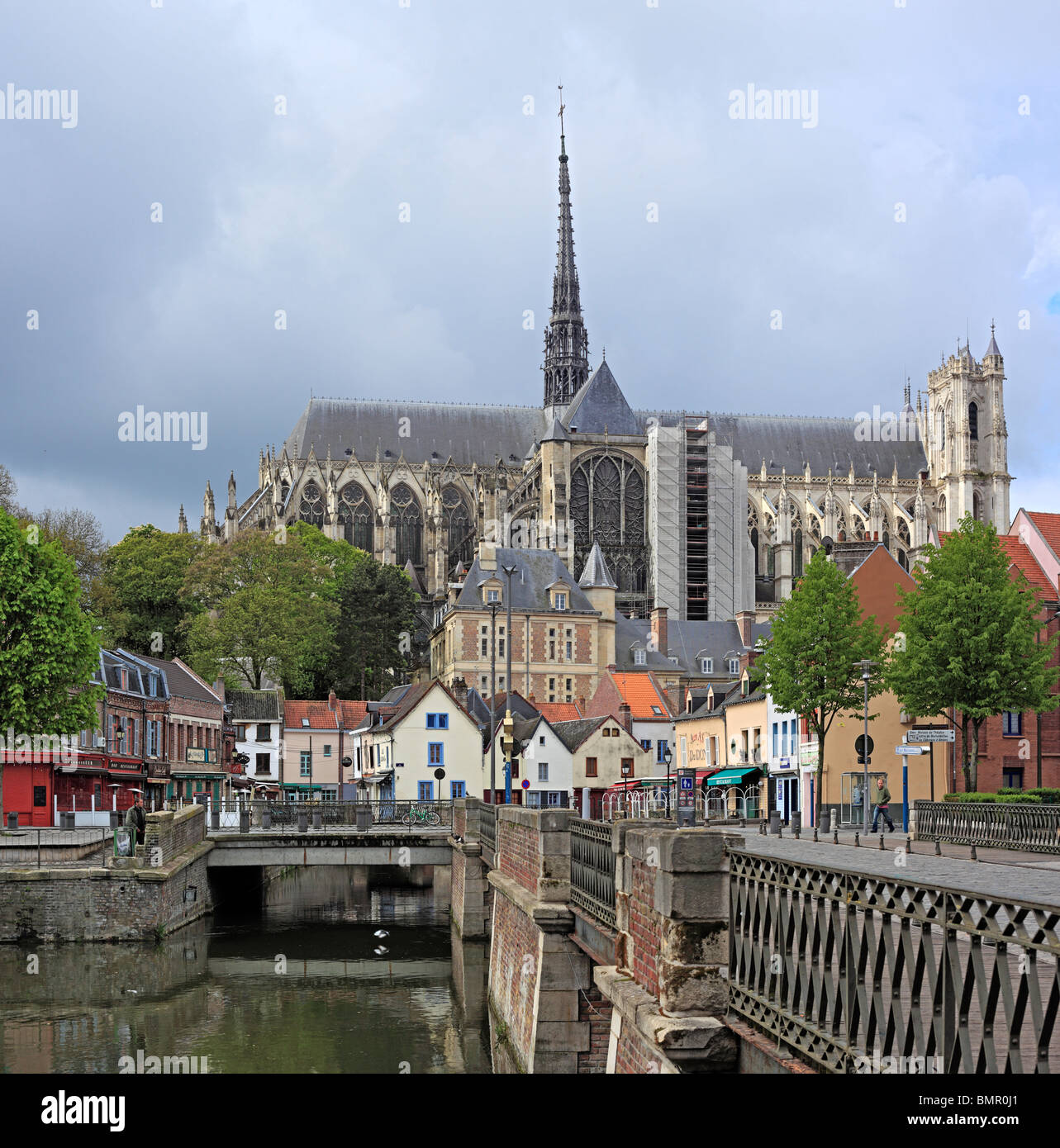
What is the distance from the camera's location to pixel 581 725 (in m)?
64.3

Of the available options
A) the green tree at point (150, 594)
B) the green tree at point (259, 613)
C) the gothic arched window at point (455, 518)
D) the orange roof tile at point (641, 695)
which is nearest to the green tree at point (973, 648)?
the orange roof tile at point (641, 695)

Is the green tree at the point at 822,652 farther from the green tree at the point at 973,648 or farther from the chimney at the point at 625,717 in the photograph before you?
the chimney at the point at 625,717

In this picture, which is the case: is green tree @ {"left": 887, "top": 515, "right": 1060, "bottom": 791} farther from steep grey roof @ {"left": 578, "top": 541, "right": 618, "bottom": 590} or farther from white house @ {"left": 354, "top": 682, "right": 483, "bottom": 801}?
steep grey roof @ {"left": 578, "top": 541, "right": 618, "bottom": 590}

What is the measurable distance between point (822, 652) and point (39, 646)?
929 inches

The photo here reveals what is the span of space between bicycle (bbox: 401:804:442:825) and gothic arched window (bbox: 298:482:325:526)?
253ft

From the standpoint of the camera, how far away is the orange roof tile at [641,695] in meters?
68.8

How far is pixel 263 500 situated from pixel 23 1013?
320 feet

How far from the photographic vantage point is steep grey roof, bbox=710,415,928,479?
13450 cm

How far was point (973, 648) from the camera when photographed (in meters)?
35.9

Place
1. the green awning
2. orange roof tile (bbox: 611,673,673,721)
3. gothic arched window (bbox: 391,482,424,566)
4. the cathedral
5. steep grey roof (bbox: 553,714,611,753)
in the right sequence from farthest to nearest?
gothic arched window (bbox: 391,482,424,566) < the cathedral < orange roof tile (bbox: 611,673,673,721) < steep grey roof (bbox: 553,714,611,753) < the green awning

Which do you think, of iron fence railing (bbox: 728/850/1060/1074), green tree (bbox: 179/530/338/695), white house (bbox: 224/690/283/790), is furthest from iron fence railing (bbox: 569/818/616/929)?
green tree (bbox: 179/530/338/695)

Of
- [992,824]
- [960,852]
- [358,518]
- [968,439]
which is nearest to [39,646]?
[960,852]

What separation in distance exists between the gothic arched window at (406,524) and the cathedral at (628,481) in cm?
15

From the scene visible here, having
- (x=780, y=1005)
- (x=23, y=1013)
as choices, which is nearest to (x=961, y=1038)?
(x=780, y=1005)
